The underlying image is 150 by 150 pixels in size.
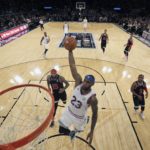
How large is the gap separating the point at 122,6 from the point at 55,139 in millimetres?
34792

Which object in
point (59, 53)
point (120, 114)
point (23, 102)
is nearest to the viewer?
point (120, 114)

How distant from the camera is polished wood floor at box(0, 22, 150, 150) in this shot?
5.89 m

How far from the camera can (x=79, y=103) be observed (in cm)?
384

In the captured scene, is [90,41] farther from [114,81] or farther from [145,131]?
[145,131]

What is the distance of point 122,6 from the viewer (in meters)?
36.2

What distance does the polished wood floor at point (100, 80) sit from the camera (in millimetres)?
5887

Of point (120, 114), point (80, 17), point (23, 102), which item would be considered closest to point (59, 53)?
point (23, 102)

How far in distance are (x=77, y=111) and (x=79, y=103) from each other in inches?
8.7

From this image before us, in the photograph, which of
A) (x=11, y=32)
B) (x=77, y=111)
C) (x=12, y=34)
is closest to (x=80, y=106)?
(x=77, y=111)

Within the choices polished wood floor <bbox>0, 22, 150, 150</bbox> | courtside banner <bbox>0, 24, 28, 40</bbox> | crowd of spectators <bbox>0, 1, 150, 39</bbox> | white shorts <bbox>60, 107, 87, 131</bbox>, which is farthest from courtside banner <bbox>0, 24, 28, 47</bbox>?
white shorts <bbox>60, 107, 87, 131</bbox>

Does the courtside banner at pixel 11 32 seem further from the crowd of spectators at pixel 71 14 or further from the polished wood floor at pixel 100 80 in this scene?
the crowd of spectators at pixel 71 14

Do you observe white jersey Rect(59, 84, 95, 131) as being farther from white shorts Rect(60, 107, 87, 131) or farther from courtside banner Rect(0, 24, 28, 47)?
courtside banner Rect(0, 24, 28, 47)

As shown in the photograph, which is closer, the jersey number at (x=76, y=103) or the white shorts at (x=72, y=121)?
the jersey number at (x=76, y=103)

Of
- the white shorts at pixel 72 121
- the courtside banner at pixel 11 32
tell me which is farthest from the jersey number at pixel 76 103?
the courtside banner at pixel 11 32
